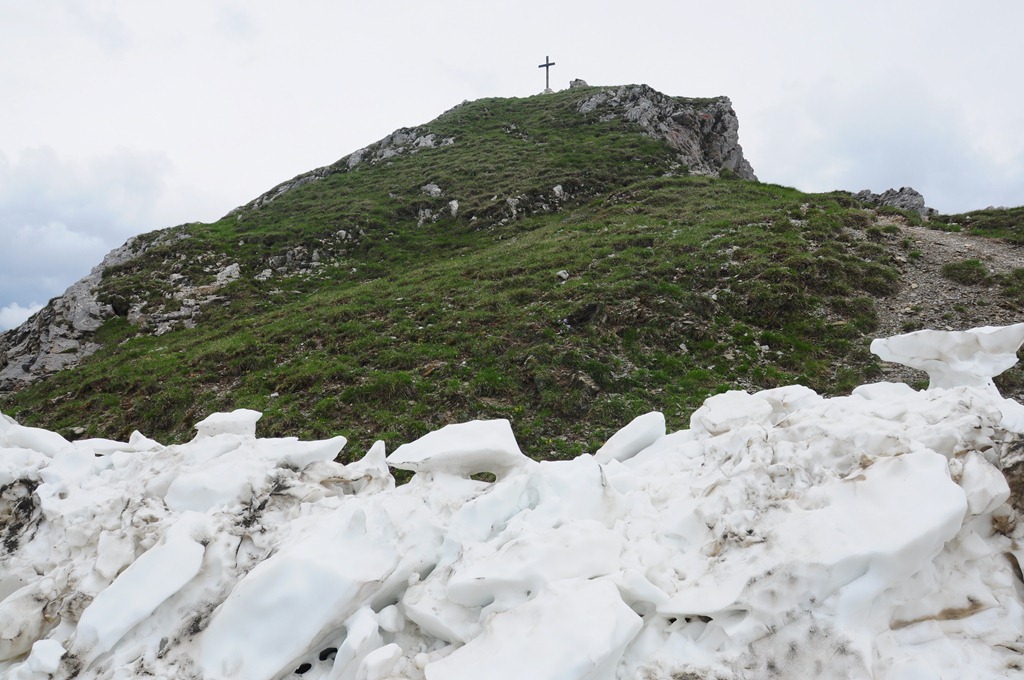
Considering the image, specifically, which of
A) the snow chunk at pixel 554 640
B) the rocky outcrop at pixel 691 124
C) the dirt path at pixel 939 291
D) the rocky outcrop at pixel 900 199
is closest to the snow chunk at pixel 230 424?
the snow chunk at pixel 554 640

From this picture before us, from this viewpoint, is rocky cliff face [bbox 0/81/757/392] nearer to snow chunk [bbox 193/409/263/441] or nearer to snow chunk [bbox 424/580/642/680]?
snow chunk [bbox 193/409/263/441]

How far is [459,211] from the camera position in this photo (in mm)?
35469

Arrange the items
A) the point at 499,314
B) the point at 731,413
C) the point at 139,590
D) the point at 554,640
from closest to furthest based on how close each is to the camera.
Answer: the point at 554,640 → the point at 139,590 → the point at 731,413 → the point at 499,314

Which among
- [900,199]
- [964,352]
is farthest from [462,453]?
[900,199]

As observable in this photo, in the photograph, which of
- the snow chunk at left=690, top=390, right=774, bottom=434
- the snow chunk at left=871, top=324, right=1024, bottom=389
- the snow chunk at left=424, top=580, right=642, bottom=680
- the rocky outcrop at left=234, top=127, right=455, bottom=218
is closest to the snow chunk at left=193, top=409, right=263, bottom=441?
the snow chunk at left=424, top=580, right=642, bottom=680

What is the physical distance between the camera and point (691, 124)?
44.8 m

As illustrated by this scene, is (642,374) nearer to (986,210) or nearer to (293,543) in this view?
(293,543)

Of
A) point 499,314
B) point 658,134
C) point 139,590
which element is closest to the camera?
point 139,590

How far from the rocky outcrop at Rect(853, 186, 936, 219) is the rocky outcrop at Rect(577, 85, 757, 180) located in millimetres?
11054

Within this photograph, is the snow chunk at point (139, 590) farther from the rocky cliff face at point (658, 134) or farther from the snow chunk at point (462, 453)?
the rocky cliff face at point (658, 134)

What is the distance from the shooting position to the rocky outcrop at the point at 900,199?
98.6 ft

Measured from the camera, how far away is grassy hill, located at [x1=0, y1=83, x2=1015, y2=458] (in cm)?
1338

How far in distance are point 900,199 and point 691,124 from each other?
1887 cm

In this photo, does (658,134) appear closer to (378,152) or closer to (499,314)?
(378,152)
